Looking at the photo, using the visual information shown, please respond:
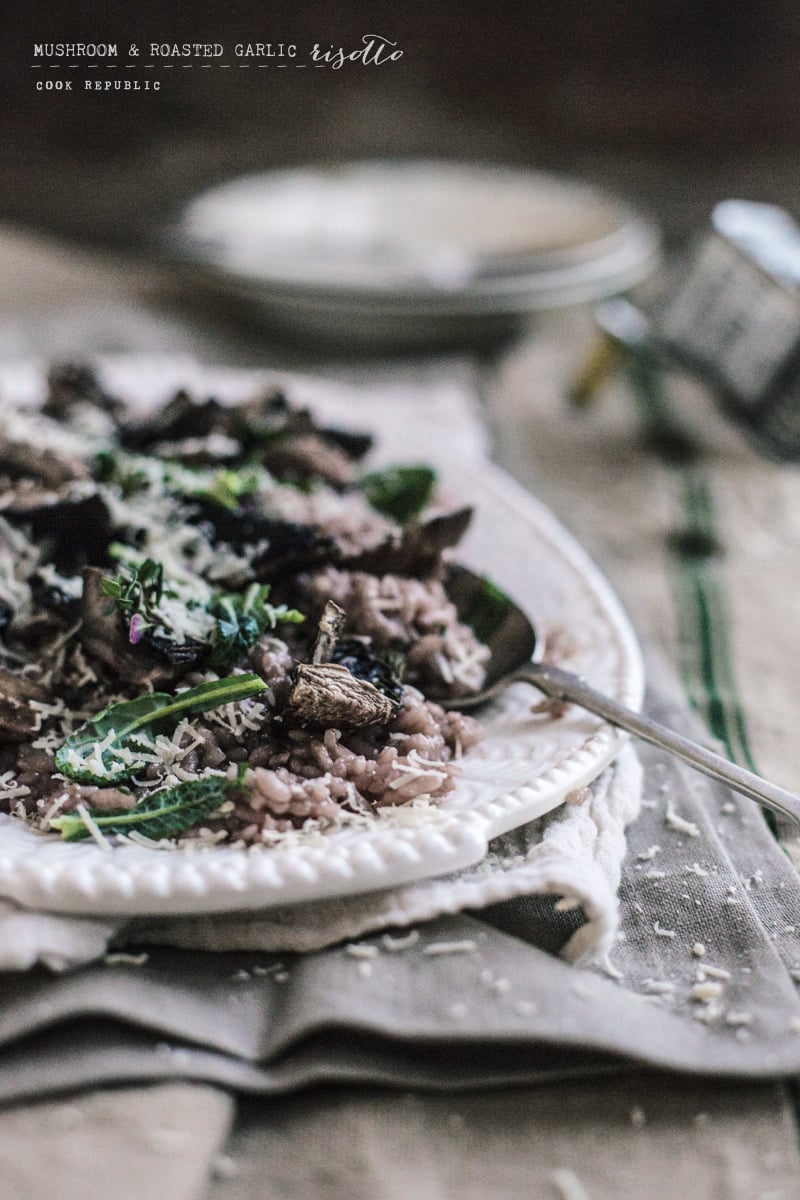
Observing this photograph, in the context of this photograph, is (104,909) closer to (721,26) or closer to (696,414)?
(696,414)

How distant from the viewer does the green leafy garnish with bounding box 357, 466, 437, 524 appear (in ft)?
9.43

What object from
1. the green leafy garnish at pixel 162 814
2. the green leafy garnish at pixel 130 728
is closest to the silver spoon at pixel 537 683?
the green leafy garnish at pixel 130 728

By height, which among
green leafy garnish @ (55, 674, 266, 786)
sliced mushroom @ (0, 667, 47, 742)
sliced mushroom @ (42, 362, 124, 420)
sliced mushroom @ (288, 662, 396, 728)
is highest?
sliced mushroom @ (288, 662, 396, 728)

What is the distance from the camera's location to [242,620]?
211cm

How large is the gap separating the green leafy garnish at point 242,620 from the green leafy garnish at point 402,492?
0.70m

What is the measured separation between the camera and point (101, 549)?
232cm

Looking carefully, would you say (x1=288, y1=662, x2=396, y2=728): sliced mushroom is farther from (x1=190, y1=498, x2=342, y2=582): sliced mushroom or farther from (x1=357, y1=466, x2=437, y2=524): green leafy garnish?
(x1=357, y1=466, x2=437, y2=524): green leafy garnish

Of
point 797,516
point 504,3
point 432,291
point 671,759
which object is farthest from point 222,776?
point 504,3

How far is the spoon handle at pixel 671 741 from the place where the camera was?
186 cm

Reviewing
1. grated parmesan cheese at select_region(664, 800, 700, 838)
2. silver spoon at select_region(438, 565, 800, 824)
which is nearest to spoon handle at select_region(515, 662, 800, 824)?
silver spoon at select_region(438, 565, 800, 824)

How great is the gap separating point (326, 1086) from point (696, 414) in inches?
126

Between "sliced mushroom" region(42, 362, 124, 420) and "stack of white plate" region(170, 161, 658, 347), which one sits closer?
"sliced mushroom" region(42, 362, 124, 420)

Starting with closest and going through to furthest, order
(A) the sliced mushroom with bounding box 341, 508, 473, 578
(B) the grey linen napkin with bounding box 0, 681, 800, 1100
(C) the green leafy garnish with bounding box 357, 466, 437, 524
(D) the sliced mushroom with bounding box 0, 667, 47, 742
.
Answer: (B) the grey linen napkin with bounding box 0, 681, 800, 1100, (D) the sliced mushroom with bounding box 0, 667, 47, 742, (A) the sliced mushroom with bounding box 341, 508, 473, 578, (C) the green leafy garnish with bounding box 357, 466, 437, 524

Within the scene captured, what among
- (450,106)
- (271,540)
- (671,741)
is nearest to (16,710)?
(271,540)
